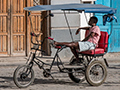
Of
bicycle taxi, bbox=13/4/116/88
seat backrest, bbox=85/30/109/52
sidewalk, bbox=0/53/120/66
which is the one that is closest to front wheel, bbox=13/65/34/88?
bicycle taxi, bbox=13/4/116/88

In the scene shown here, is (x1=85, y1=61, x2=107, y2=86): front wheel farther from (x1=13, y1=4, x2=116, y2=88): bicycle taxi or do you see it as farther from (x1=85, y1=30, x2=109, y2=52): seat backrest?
(x1=85, y1=30, x2=109, y2=52): seat backrest

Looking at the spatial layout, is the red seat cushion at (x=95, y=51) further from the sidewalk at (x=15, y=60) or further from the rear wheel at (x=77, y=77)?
the sidewalk at (x=15, y=60)

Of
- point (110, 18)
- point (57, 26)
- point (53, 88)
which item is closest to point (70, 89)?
point (53, 88)

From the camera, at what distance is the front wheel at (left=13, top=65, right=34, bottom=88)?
7812mm

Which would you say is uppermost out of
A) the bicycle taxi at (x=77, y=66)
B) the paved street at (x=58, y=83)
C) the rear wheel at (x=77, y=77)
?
the bicycle taxi at (x=77, y=66)

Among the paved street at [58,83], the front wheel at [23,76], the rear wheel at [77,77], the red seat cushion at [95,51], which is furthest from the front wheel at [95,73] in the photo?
the front wheel at [23,76]

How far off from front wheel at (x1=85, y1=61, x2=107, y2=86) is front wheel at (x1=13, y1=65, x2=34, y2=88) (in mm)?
1276

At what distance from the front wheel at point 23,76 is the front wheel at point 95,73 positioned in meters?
1.28

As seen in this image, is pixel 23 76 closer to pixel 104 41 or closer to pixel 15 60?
pixel 104 41

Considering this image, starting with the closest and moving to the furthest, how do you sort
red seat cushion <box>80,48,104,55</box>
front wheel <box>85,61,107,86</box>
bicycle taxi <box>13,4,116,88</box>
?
1. bicycle taxi <box>13,4,116,88</box>
2. front wheel <box>85,61,107,86</box>
3. red seat cushion <box>80,48,104,55</box>

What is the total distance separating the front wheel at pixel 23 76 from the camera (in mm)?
7812

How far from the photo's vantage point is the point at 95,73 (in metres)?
8.31

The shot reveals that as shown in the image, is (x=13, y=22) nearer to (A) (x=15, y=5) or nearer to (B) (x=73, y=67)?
(A) (x=15, y=5)

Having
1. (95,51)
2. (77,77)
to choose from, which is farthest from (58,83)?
(95,51)
